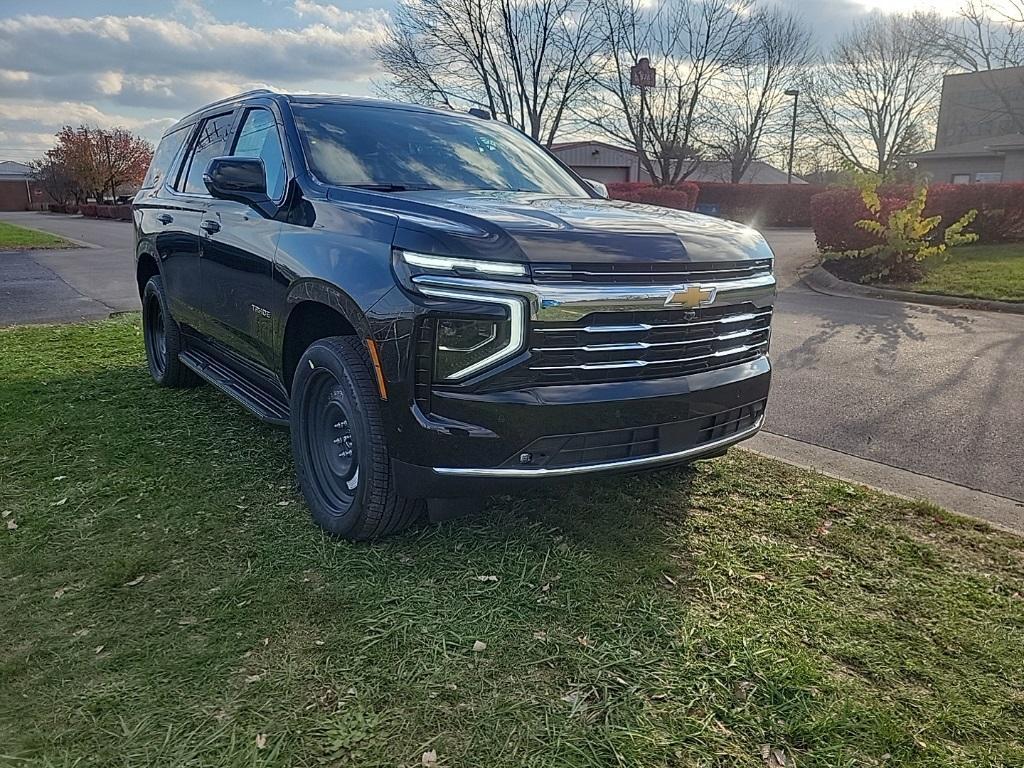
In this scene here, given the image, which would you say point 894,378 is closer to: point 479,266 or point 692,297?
point 692,297

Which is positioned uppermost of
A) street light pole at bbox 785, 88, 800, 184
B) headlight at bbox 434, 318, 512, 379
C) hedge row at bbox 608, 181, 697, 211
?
street light pole at bbox 785, 88, 800, 184

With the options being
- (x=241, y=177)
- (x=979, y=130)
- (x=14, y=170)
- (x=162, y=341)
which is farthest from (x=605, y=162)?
(x=14, y=170)

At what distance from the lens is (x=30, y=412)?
205 inches

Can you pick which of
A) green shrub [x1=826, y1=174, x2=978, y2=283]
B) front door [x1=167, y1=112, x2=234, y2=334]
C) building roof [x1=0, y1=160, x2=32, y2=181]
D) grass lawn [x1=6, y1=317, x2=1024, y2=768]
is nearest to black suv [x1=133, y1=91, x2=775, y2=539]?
grass lawn [x1=6, y1=317, x2=1024, y2=768]

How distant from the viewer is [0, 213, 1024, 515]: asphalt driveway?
456 cm

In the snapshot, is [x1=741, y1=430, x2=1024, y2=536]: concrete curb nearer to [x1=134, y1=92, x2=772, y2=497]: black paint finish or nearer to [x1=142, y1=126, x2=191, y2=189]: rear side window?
[x1=134, y1=92, x2=772, y2=497]: black paint finish

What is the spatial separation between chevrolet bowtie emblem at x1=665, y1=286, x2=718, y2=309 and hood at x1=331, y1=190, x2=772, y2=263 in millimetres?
115

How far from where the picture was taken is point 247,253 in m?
3.90

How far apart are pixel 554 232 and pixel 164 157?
4.22 metres

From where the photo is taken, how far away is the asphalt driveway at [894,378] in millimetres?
4562

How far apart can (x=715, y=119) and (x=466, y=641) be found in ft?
123

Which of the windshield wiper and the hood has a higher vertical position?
the windshield wiper

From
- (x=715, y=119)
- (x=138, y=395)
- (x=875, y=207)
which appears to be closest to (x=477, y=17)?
(x=715, y=119)

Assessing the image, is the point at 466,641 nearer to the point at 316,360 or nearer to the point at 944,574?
the point at 316,360
